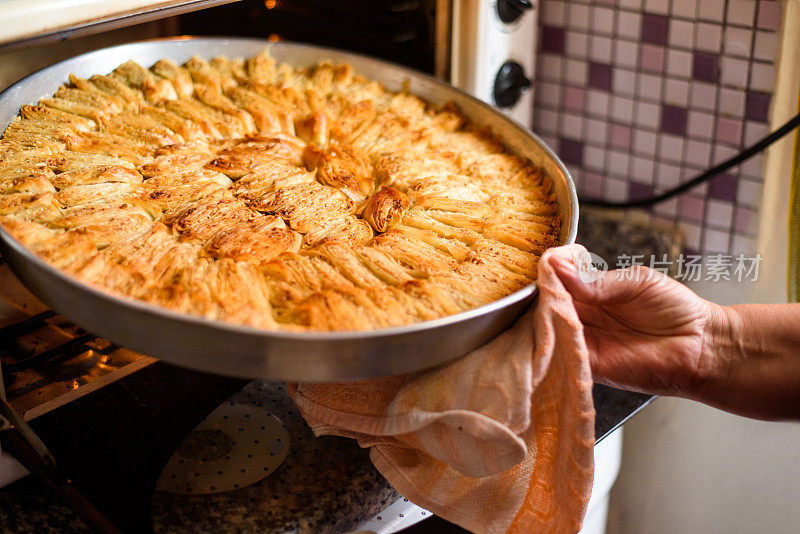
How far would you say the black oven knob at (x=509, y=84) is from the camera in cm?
134

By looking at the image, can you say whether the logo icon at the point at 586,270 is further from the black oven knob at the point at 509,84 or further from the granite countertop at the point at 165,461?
the black oven knob at the point at 509,84

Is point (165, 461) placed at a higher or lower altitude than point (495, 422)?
lower

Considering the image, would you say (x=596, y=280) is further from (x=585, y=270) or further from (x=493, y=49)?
(x=493, y=49)

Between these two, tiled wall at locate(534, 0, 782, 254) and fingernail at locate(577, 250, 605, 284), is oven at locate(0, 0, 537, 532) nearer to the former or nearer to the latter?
fingernail at locate(577, 250, 605, 284)

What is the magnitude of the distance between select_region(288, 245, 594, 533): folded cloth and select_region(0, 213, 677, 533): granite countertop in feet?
0.22

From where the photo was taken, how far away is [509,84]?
136 centimetres

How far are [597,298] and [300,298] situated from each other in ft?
1.14

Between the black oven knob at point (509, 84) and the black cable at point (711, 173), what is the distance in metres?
0.34

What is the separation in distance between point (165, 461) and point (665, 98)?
A: 3.65 ft

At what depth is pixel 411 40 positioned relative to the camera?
130 centimetres

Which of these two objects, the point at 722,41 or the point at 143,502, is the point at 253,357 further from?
the point at 722,41

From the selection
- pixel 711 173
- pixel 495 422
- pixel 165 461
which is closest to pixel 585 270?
pixel 495 422

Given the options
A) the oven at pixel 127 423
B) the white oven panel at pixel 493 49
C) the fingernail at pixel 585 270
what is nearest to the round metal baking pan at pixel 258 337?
the fingernail at pixel 585 270

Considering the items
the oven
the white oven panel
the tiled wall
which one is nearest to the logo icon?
the oven
